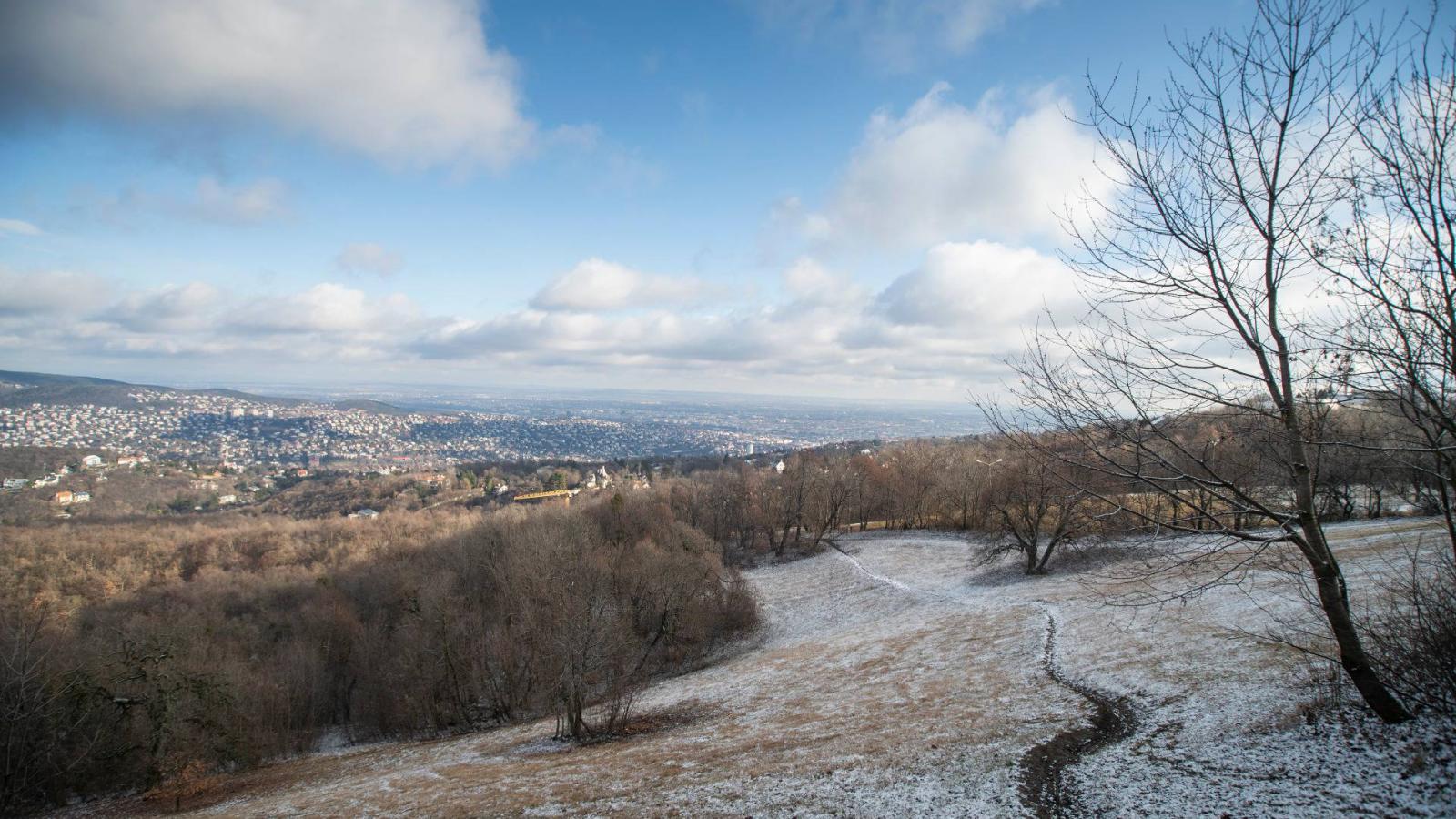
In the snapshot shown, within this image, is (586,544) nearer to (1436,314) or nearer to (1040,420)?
(1040,420)

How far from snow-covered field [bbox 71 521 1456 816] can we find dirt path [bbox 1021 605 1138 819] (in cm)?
22

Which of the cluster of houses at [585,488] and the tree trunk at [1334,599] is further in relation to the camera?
the cluster of houses at [585,488]

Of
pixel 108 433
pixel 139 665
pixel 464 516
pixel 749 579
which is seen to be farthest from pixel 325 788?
pixel 108 433

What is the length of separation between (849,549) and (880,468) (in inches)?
710

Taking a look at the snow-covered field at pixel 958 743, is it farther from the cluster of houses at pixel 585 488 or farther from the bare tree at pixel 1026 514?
the cluster of houses at pixel 585 488

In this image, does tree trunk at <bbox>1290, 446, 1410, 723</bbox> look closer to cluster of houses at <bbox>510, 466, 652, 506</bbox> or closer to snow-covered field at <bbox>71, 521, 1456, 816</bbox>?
snow-covered field at <bbox>71, 521, 1456, 816</bbox>

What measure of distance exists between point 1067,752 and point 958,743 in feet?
6.65

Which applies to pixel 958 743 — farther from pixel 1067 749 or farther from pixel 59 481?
pixel 59 481

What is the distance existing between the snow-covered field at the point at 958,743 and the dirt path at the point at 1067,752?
0.22m

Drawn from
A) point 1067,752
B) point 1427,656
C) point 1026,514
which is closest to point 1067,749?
point 1067,752

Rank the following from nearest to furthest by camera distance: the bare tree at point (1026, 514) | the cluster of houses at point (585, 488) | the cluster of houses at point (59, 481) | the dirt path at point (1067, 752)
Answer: the dirt path at point (1067, 752) < the bare tree at point (1026, 514) < the cluster of houses at point (59, 481) < the cluster of houses at point (585, 488)

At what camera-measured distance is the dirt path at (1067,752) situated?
8.38 m

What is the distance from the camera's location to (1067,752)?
1001 centimetres

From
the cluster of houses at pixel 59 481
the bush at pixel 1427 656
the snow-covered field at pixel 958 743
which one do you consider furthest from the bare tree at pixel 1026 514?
the cluster of houses at pixel 59 481
